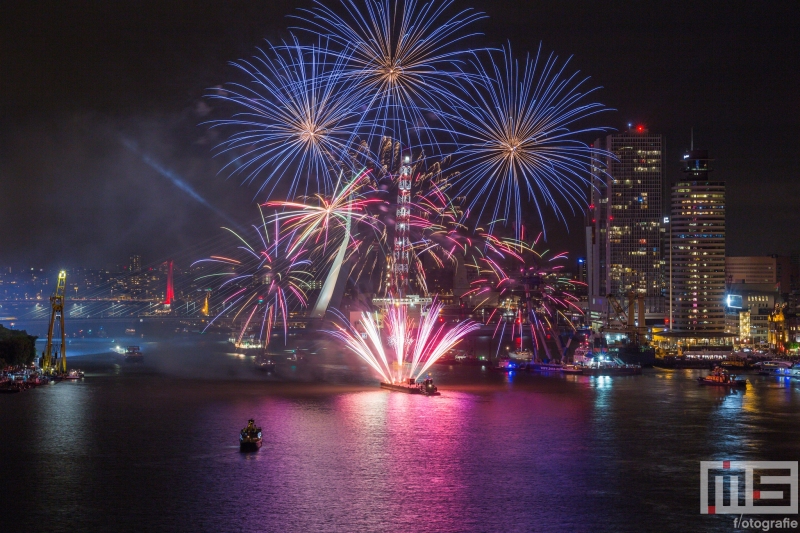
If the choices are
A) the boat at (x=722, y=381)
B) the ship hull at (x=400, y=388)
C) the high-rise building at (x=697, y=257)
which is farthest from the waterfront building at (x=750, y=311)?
the ship hull at (x=400, y=388)

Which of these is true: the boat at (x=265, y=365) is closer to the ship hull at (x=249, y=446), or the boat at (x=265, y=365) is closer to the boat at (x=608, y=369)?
the boat at (x=608, y=369)

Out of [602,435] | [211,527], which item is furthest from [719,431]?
[211,527]

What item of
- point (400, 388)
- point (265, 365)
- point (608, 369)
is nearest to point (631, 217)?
point (608, 369)

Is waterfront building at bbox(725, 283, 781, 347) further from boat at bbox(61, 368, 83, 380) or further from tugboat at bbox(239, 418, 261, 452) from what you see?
tugboat at bbox(239, 418, 261, 452)

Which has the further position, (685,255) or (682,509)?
(685,255)

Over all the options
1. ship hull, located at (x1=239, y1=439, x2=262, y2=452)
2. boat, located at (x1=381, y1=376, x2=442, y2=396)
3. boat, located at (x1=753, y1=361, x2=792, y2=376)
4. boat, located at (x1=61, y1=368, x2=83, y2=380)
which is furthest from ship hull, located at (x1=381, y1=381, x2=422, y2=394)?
boat, located at (x1=753, y1=361, x2=792, y2=376)

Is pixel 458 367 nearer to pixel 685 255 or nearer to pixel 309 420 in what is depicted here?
pixel 309 420
